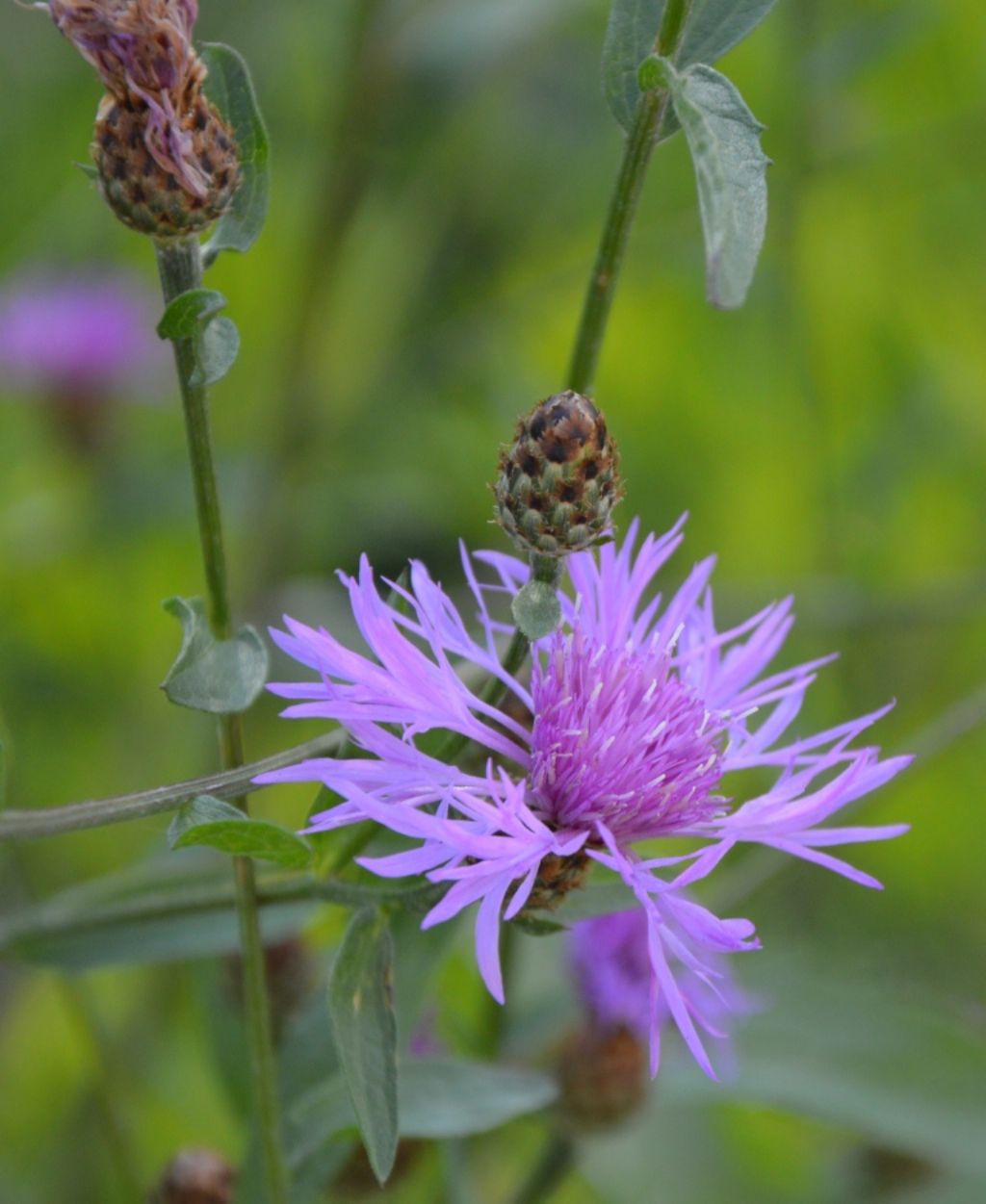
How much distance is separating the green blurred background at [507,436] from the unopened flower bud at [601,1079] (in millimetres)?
82

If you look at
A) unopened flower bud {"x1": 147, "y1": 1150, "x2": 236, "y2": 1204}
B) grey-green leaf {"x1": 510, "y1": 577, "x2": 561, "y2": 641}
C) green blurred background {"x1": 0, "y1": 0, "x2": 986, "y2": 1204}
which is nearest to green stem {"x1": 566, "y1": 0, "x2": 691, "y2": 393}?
grey-green leaf {"x1": 510, "y1": 577, "x2": 561, "y2": 641}

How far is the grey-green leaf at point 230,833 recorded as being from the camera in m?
0.53

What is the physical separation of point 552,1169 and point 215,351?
0.62 meters

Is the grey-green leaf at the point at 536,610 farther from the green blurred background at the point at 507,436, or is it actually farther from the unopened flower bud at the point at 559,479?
the green blurred background at the point at 507,436

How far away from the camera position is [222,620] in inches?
24.7

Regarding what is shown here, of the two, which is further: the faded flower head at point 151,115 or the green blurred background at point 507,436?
the green blurred background at point 507,436

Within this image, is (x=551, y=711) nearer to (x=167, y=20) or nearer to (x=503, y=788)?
(x=503, y=788)

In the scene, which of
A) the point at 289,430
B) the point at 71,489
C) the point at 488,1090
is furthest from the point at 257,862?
the point at 71,489

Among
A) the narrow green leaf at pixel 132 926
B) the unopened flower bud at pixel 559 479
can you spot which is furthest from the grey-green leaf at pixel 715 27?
the narrow green leaf at pixel 132 926

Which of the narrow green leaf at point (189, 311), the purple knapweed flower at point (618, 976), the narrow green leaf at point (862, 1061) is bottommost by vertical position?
the narrow green leaf at point (862, 1061)

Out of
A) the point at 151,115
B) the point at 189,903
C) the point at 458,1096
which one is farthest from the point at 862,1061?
the point at 151,115

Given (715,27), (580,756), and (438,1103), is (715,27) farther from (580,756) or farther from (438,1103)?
(438,1103)

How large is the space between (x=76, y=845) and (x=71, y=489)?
395 mm

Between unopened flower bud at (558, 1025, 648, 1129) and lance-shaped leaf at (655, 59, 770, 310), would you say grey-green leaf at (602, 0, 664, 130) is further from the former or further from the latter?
unopened flower bud at (558, 1025, 648, 1129)
